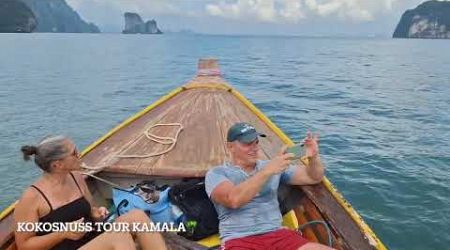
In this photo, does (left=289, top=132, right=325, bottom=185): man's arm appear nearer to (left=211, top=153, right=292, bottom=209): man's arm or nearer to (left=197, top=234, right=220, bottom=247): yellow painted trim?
(left=211, top=153, right=292, bottom=209): man's arm

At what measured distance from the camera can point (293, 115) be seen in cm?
1528

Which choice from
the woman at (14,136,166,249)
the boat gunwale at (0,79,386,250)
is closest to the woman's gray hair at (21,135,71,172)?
the woman at (14,136,166,249)

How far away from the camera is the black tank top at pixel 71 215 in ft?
10.7

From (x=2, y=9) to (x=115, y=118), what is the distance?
369 ft

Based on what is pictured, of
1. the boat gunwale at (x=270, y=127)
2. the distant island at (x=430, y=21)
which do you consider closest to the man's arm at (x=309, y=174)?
the boat gunwale at (x=270, y=127)

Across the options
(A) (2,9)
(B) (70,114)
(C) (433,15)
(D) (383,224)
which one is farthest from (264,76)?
(C) (433,15)

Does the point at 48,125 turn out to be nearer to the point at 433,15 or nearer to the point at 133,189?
the point at 133,189

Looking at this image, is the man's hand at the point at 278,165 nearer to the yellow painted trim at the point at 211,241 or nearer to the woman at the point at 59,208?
the woman at the point at 59,208

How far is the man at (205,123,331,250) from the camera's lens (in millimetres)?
3414

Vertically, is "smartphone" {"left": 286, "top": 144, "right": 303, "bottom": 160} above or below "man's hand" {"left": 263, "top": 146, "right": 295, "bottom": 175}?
above

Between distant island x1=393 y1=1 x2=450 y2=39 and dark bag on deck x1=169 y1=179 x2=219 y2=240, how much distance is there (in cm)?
17034

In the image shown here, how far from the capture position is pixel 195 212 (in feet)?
13.5

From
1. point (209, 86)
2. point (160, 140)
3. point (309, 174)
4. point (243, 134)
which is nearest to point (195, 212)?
point (243, 134)

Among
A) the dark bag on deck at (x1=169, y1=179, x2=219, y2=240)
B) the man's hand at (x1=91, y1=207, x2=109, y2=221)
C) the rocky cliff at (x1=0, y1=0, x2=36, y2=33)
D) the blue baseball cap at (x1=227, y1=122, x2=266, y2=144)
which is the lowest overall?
the dark bag on deck at (x1=169, y1=179, x2=219, y2=240)
